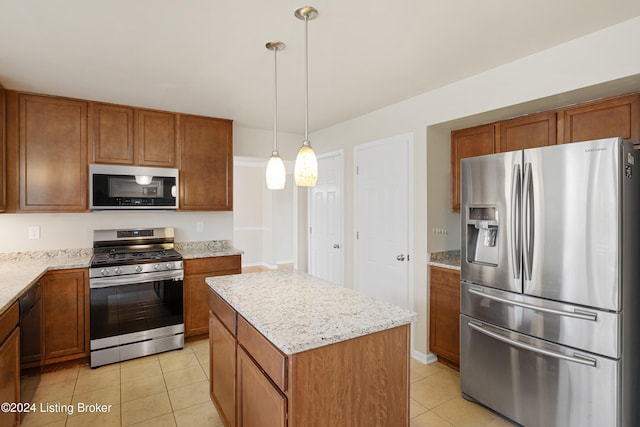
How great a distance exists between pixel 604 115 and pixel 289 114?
2.73 meters

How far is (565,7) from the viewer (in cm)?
172

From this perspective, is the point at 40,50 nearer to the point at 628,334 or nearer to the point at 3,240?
the point at 3,240

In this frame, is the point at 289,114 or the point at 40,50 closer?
the point at 40,50

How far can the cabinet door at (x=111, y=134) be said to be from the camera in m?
3.23

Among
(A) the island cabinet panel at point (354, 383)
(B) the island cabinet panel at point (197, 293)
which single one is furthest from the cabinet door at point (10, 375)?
(A) the island cabinet panel at point (354, 383)

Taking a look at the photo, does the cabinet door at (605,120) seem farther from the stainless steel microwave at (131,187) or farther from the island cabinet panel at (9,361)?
the island cabinet panel at (9,361)

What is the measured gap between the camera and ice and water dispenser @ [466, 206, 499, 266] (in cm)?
225

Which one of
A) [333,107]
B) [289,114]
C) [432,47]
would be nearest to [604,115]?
[432,47]

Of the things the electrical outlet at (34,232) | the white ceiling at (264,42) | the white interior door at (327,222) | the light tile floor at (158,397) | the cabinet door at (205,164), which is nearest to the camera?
the white ceiling at (264,42)

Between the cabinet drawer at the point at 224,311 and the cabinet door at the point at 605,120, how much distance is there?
8.26ft

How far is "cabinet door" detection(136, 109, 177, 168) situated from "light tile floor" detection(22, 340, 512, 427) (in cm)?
199

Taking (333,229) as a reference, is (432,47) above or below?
above

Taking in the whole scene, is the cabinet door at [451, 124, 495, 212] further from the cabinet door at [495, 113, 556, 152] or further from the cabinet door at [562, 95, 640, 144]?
the cabinet door at [562, 95, 640, 144]

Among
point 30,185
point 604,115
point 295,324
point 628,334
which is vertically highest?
point 604,115
